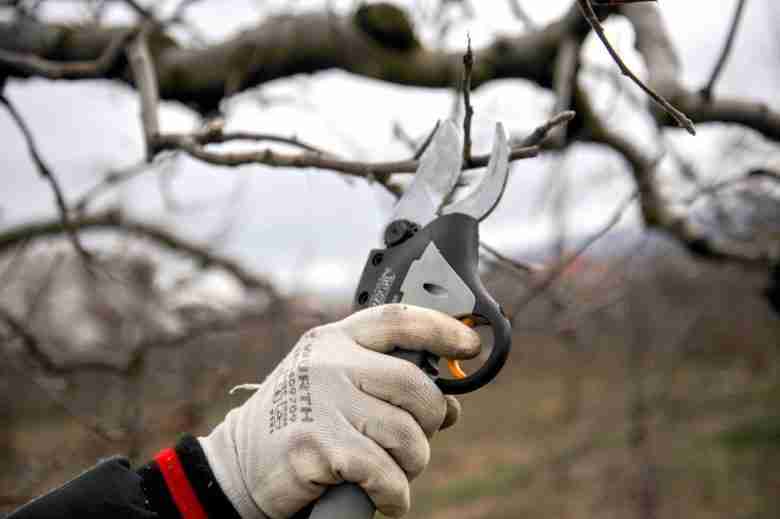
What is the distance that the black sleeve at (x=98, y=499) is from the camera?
1301 millimetres

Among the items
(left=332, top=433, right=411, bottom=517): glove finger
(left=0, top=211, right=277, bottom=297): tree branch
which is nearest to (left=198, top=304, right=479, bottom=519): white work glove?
(left=332, top=433, right=411, bottom=517): glove finger

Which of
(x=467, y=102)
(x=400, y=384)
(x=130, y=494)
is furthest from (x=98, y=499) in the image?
(x=467, y=102)

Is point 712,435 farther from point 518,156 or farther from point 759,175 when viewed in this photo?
point 518,156

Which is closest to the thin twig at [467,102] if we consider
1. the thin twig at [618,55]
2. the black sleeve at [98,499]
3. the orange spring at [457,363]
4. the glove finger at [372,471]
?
Answer: the thin twig at [618,55]

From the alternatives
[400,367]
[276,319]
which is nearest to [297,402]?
[400,367]

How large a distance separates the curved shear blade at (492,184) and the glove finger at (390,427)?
37cm

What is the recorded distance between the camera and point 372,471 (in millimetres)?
1215

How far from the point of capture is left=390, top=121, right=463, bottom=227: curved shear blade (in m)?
1.40

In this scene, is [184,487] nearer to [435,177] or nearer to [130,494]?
[130,494]

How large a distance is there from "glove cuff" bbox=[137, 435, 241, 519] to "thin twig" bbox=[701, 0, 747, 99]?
1.43 meters

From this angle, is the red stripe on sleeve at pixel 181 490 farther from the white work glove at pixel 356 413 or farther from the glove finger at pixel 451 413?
the glove finger at pixel 451 413

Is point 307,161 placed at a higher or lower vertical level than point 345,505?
higher

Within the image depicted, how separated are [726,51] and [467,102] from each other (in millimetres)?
848

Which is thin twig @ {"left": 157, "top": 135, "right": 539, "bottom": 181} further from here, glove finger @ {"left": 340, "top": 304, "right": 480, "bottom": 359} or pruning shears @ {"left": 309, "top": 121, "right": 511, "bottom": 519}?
glove finger @ {"left": 340, "top": 304, "right": 480, "bottom": 359}
